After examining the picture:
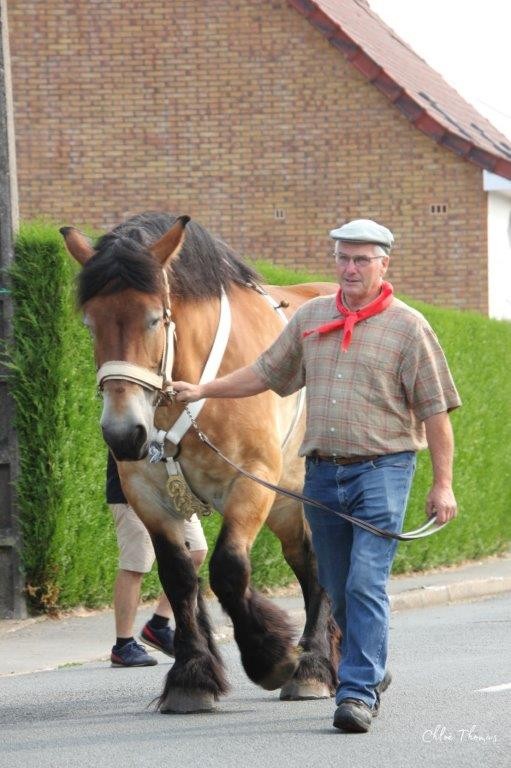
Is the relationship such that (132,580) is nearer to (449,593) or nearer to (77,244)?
(77,244)

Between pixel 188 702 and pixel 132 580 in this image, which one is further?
pixel 132 580

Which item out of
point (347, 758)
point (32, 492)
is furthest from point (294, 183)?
point (347, 758)

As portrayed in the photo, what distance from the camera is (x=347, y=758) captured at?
19.5 feet

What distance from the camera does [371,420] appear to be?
6.66m

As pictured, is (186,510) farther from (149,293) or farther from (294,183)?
(294,183)

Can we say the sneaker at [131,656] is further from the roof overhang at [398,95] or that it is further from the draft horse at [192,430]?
the roof overhang at [398,95]

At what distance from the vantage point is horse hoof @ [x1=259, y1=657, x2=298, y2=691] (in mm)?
7422

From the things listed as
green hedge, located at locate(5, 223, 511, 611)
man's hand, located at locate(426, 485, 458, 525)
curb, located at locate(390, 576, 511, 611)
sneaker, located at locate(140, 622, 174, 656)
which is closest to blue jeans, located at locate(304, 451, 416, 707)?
man's hand, located at locate(426, 485, 458, 525)

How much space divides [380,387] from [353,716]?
4.32 ft

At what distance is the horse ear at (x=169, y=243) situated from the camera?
7.15 metres

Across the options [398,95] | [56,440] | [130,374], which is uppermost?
[398,95]

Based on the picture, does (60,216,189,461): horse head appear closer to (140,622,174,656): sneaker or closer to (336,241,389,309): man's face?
(336,241,389,309): man's face

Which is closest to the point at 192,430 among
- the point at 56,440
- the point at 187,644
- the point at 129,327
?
the point at 129,327

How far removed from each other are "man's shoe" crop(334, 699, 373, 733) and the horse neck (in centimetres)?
175
